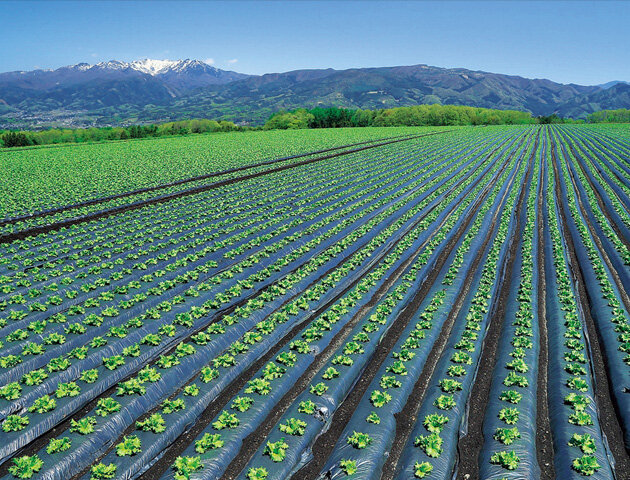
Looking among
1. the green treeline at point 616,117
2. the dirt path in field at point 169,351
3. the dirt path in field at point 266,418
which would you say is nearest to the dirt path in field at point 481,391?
the dirt path in field at point 266,418

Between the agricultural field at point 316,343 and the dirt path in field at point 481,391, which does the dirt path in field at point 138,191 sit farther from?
the dirt path in field at point 481,391

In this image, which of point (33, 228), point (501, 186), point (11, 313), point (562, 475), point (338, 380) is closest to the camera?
point (562, 475)

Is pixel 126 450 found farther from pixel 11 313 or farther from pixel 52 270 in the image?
pixel 52 270

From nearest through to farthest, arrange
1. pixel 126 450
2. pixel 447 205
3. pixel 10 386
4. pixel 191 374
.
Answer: pixel 126 450 < pixel 10 386 < pixel 191 374 < pixel 447 205

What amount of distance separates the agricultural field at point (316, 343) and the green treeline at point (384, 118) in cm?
9939

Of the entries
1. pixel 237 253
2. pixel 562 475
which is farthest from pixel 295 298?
pixel 562 475

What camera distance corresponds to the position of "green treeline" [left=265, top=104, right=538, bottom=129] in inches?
4567

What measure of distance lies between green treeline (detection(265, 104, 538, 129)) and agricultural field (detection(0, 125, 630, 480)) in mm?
99393

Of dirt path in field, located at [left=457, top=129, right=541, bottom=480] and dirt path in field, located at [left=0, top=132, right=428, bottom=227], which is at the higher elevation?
dirt path in field, located at [left=0, top=132, right=428, bottom=227]

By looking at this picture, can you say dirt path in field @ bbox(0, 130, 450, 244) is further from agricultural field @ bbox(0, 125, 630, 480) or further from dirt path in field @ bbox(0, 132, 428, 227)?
dirt path in field @ bbox(0, 132, 428, 227)

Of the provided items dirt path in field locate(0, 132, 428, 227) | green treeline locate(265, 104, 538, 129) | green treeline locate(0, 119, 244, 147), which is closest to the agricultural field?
dirt path in field locate(0, 132, 428, 227)

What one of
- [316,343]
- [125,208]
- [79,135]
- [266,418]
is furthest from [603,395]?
[79,135]

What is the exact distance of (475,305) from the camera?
37.3 ft

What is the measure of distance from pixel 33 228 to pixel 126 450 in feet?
59.7
